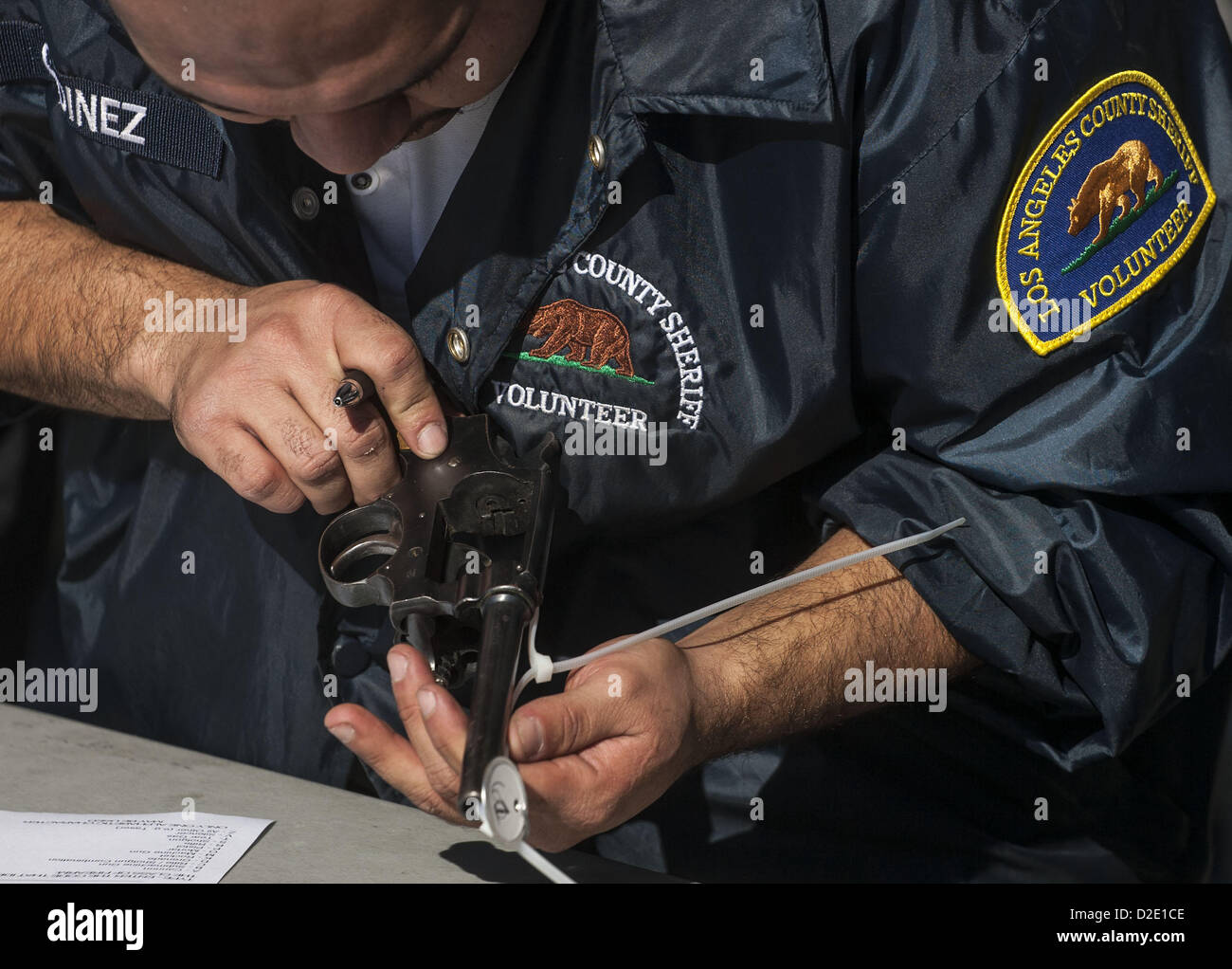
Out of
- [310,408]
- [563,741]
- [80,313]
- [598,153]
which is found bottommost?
[563,741]

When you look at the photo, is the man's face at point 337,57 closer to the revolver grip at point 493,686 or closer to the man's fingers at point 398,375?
the man's fingers at point 398,375

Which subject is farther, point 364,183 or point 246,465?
point 364,183

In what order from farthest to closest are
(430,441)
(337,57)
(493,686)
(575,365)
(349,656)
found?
(349,656)
(575,365)
(430,441)
(337,57)
(493,686)

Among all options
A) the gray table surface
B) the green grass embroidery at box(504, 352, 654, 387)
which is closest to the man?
the green grass embroidery at box(504, 352, 654, 387)

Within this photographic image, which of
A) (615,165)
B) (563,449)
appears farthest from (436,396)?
(615,165)

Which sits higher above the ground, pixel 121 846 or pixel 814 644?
pixel 814 644

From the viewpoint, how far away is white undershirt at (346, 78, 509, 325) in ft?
3.51

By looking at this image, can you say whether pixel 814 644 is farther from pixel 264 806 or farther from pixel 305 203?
pixel 305 203

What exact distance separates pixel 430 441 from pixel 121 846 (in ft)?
1.21

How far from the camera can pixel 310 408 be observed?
932 mm

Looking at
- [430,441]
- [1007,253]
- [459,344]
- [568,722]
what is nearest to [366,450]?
[430,441]

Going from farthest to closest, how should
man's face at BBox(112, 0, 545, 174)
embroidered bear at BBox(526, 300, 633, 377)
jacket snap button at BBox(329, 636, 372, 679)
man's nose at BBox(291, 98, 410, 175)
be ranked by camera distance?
jacket snap button at BBox(329, 636, 372, 679) → embroidered bear at BBox(526, 300, 633, 377) → man's nose at BBox(291, 98, 410, 175) → man's face at BBox(112, 0, 545, 174)

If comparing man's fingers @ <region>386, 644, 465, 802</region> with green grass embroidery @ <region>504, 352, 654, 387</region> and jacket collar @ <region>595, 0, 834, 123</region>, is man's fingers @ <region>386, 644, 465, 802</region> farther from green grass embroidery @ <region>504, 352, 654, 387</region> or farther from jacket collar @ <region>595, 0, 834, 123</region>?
jacket collar @ <region>595, 0, 834, 123</region>

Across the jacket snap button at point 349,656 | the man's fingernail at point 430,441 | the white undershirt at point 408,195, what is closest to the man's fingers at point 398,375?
the man's fingernail at point 430,441
